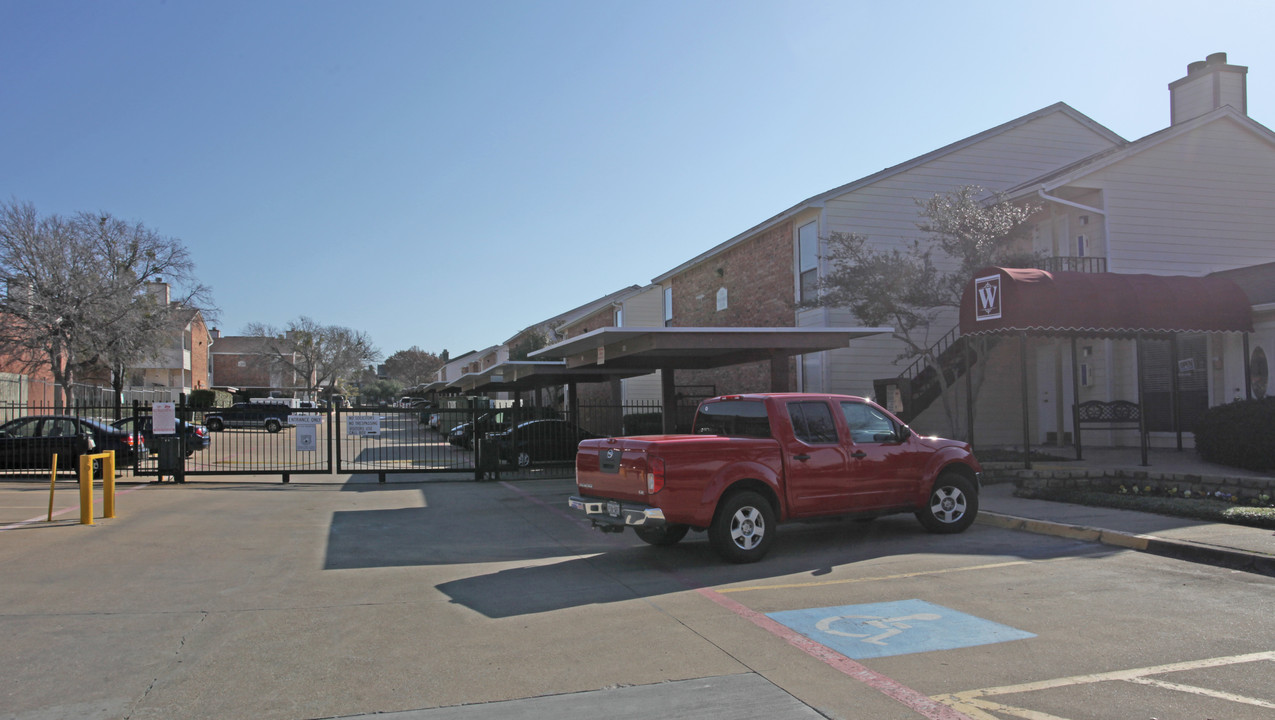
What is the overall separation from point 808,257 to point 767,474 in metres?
13.7

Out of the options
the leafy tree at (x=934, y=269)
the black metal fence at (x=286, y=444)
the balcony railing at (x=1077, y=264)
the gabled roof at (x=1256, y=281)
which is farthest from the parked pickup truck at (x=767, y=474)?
the balcony railing at (x=1077, y=264)

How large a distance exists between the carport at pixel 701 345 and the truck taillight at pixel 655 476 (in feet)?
17.5

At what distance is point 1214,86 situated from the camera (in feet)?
66.8

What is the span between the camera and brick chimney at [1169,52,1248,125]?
20.4 m

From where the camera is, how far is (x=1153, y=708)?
455cm

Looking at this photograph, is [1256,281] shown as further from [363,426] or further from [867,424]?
[363,426]

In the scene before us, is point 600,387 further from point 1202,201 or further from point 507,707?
point 507,707

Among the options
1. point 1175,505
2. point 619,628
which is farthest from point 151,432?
point 1175,505

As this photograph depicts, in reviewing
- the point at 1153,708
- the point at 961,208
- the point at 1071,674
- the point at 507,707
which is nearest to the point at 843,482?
the point at 1071,674

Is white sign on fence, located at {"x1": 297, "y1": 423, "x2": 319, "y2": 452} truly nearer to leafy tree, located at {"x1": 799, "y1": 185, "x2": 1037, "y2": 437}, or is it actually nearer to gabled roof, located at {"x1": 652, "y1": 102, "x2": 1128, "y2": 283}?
leafy tree, located at {"x1": 799, "y1": 185, "x2": 1037, "y2": 437}

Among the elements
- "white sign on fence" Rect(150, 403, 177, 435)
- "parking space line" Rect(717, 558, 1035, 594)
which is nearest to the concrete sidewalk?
"parking space line" Rect(717, 558, 1035, 594)

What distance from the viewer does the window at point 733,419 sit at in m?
9.34

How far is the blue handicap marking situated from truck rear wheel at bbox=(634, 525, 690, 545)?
10.1 feet

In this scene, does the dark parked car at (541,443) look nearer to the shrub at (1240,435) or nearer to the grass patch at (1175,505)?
the grass patch at (1175,505)
